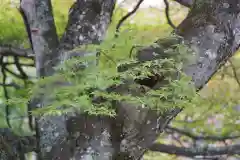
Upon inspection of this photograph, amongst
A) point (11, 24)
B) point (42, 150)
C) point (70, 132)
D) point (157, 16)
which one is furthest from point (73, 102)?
point (157, 16)

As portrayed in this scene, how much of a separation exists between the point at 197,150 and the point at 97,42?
3.96 ft

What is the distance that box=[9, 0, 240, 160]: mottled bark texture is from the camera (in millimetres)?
1192

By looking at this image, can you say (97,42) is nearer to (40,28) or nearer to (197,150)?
(40,28)

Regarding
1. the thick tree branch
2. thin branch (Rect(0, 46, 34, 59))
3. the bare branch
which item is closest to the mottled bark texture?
the thick tree branch

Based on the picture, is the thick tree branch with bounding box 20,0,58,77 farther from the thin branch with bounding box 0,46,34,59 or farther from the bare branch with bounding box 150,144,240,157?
the bare branch with bounding box 150,144,240,157

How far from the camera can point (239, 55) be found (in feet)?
8.14

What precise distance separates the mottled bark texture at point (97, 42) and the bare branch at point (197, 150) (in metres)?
0.90

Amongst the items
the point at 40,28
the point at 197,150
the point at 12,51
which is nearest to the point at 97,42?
the point at 40,28

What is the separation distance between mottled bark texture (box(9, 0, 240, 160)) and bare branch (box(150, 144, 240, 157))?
35.4 inches

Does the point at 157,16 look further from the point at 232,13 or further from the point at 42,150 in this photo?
the point at 42,150

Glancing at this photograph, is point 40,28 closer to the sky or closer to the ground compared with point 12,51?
closer to the sky

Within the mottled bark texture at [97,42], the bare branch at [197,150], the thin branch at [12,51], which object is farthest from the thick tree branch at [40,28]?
the bare branch at [197,150]

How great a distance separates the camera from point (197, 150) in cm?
219

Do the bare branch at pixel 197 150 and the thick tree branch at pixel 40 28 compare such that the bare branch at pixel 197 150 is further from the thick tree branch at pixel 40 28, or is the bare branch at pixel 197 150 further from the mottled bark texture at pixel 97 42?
the thick tree branch at pixel 40 28
